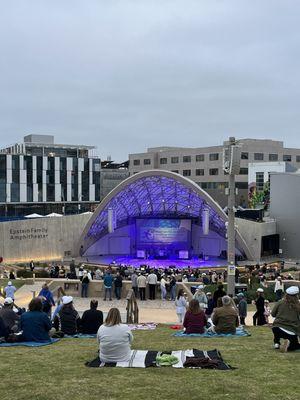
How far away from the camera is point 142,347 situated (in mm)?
10039

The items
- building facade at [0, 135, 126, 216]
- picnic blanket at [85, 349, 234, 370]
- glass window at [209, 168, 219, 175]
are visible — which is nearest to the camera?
picnic blanket at [85, 349, 234, 370]

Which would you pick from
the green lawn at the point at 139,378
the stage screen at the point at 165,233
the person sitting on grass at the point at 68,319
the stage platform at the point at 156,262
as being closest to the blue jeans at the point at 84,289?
the person sitting on grass at the point at 68,319

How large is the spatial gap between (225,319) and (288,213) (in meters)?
40.5

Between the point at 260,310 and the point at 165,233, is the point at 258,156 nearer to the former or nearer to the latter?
the point at 165,233

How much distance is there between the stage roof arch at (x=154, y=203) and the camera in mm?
Answer: 47375

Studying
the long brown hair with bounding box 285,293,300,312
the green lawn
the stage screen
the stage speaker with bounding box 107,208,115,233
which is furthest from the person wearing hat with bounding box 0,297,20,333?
the stage screen

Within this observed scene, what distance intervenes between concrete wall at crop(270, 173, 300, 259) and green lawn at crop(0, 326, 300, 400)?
4213 cm

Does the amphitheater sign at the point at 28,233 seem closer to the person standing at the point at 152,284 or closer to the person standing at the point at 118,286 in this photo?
the person standing at the point at 118,286

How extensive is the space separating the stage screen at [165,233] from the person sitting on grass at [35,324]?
4390cm

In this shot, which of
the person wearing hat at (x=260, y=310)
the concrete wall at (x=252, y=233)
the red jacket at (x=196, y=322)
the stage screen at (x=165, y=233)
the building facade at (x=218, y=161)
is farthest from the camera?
the building facade at (x=218, y=161)

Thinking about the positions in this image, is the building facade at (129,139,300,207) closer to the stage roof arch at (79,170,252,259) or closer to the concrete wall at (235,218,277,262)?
the stage roof arch at (79,170,252,259)

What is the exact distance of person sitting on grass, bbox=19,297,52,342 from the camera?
9.88 meters

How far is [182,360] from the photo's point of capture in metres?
8.05

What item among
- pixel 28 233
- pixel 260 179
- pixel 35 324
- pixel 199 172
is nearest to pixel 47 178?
pixel 199 172
